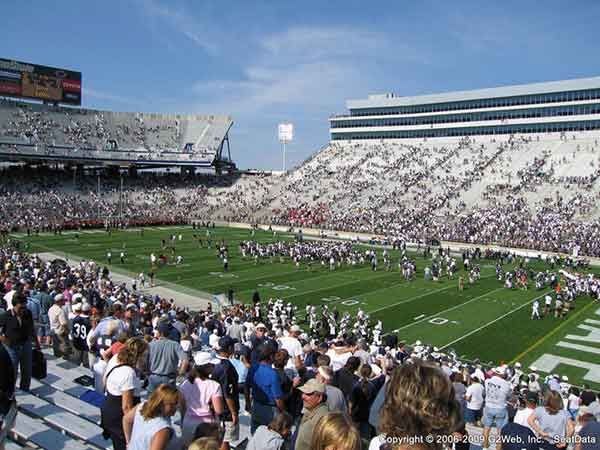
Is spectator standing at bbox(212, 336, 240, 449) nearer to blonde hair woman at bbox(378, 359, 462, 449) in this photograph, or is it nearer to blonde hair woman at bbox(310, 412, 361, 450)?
blonde hair woman at bbox(310, 412, 361, 450)

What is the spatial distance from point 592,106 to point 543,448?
57.2m

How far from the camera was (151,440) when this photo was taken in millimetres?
3412

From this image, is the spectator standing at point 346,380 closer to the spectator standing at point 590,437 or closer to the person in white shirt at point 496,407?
the spectator standing at point 590,437

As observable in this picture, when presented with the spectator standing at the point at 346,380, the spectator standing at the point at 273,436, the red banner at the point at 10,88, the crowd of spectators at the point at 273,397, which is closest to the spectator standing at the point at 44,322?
the crowd of spectators at the point at 273,397

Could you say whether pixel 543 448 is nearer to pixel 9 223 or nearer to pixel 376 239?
pixel 376 239

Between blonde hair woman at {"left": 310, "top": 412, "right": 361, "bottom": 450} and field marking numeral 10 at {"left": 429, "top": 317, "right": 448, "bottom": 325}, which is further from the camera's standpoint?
field marking numeral 10 at {"left": 429, "top": 317, "right": 448, "bottom": 325}

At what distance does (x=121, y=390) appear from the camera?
4309mm

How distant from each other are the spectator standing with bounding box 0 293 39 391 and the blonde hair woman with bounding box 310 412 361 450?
503 cm

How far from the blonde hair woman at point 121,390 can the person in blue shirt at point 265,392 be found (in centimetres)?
110

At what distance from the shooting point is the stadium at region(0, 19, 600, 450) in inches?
209

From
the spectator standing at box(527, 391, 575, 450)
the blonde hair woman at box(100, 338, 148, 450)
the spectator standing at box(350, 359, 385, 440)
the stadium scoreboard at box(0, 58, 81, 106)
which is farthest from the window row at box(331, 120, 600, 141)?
the blonde hair woman at box(100, 338, 148, 450)

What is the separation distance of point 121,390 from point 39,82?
216ft

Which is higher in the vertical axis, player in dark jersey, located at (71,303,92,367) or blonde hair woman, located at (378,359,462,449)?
blonde hair woman, located at (378,359,462,449)

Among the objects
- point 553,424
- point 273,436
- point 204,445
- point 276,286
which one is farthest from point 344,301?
point 204,445
